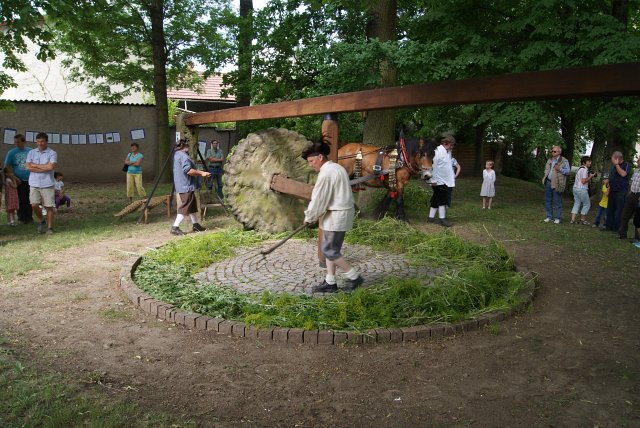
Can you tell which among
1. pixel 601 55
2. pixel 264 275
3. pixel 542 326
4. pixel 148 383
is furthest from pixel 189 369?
pixel 601 55

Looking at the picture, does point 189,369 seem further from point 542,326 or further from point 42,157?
point 42,157

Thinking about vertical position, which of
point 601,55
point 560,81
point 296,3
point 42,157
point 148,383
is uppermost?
point 296,3

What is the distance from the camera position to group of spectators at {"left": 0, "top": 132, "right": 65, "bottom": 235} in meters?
9.49

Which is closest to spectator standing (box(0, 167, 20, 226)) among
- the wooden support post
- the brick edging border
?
the brick edging border

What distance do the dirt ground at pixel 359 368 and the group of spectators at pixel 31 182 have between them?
12.9ft

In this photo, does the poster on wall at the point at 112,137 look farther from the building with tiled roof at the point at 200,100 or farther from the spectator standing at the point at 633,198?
the spectator standing at the point at 633,198

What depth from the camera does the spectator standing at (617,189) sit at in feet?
32.3

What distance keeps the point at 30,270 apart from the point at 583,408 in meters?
6.84

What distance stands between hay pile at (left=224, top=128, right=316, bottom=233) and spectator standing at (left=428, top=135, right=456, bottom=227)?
9.69 ft

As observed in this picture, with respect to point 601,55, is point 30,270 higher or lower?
lower

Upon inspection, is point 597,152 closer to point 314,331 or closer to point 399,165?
point 399,165

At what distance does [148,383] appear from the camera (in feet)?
13.5

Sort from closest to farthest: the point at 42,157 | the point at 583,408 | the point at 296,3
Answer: the point at 583,408 < the point at 42,157 < the point at 296,3

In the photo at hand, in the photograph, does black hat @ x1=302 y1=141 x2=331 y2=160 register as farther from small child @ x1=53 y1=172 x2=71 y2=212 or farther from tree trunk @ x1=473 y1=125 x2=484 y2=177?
tree trunk @ x1=473 y1=125 x2=484 y2=177
